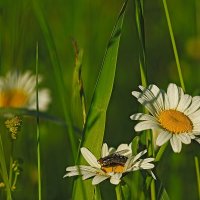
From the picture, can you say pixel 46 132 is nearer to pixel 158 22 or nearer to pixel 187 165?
pixel 187 165

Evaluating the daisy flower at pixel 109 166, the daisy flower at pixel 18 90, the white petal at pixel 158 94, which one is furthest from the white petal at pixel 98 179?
the daisy flower at pixel 18 90

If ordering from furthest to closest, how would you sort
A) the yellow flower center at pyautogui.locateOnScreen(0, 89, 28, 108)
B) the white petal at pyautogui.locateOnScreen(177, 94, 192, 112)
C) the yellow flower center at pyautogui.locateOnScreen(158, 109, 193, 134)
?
the yellow flower center at pyautogui.locateOnScreen(0, 89, 28, 108), the white petal at pyautogui.locateOnScreen(177, 94, 192, 112), the yellow flower center at pyautogui.locateOnScreen(158, 109, 193, 134)

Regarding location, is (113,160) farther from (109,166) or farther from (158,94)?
(158,94)

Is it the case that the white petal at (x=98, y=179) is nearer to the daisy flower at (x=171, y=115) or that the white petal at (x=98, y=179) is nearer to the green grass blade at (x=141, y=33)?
the daisy flower at (x=171, y=115)

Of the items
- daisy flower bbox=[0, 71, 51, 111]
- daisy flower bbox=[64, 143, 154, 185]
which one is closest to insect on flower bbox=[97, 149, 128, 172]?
daisy flower bbox=[64, 143, 154, 185]

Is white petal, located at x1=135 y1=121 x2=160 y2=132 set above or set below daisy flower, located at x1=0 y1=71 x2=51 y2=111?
below

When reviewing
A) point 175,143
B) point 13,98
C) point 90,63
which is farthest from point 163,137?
point 90,63

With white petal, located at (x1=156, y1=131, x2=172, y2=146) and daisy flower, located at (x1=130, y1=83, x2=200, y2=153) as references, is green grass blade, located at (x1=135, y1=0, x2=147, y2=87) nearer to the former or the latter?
daisy flower, located at (x1=130, y1=83, x2=200, y2=153)

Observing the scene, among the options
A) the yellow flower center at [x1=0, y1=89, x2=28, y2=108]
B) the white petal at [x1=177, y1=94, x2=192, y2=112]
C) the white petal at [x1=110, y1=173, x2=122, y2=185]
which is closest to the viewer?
the white petal at [x1=110, y1=173, x2=122, y2=185]
